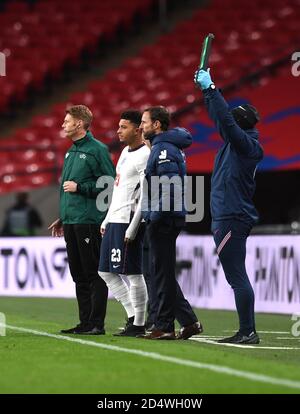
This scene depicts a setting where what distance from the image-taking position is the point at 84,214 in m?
10.1

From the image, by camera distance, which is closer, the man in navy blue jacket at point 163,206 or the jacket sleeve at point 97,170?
the man in navy blue jacket at point 163,206

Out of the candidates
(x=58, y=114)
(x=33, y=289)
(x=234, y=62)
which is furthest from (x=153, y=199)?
(x=58, y=114)

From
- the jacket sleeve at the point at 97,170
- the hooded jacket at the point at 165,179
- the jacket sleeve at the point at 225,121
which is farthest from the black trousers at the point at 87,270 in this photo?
the jacket sleeve at the point at 225,121

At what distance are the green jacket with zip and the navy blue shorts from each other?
0.31 meters

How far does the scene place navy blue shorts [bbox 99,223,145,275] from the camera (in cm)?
974

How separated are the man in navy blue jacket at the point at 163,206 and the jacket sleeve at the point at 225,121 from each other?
513 millimetres

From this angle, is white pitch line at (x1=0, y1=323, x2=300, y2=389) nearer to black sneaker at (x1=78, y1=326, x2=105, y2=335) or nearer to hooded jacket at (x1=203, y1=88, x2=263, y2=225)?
black sneaker at (x1=78, y1=326, x2=105, y2=335)

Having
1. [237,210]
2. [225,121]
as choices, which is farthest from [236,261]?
[225,121]

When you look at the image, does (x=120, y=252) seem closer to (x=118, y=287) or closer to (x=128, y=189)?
(x=118, y=287)

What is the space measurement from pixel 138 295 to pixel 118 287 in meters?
0.22

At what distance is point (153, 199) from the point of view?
30.8 ft

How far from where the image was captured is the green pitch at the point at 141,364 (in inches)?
256

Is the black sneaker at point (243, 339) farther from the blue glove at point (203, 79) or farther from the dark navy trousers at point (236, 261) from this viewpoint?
the blue glove at point (203, 79)
